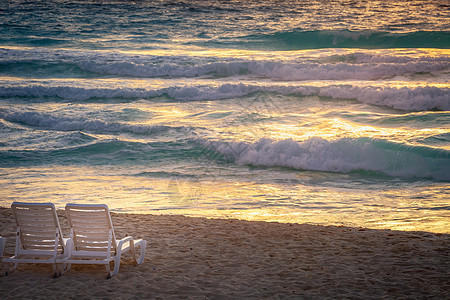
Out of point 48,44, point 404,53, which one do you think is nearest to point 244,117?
point 404,53

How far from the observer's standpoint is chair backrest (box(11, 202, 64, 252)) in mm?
5441

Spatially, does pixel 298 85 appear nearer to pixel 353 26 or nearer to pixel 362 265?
pixel 353 26

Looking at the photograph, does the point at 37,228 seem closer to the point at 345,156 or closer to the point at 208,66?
the point at 345,156

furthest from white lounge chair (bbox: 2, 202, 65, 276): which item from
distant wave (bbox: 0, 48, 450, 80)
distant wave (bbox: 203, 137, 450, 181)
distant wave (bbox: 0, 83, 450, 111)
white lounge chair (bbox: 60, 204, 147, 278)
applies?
distant wave (bbox: 0, 48, 450, 80)

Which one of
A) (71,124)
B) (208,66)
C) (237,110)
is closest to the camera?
(71,124)

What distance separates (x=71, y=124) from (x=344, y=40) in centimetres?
1979

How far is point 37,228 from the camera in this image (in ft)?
18.2

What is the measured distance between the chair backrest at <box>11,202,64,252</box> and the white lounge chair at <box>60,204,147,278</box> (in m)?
0.17

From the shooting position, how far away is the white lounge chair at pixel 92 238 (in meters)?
5.39

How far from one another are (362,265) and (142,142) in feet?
35.2

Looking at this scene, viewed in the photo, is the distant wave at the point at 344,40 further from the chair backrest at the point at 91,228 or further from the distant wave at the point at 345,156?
the chair backrest at the point at 91,228

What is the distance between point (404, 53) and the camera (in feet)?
84.6

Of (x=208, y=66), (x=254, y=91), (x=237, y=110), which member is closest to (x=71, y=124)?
(x=237, y=110)

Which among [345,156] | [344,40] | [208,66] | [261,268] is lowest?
[345,156]
